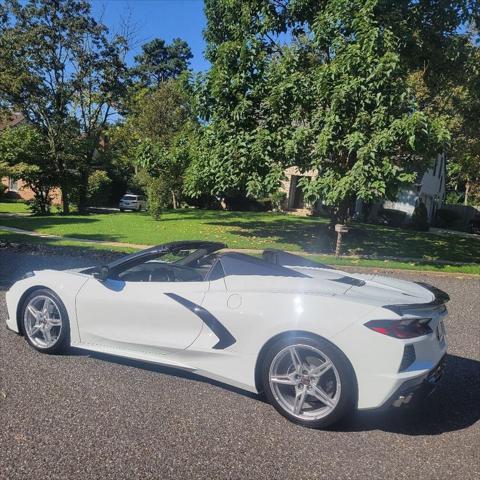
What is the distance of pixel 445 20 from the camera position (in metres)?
15.6

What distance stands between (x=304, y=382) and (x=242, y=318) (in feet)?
2.17

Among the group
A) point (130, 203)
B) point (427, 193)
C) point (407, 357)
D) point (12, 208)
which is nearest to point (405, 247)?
point (407, 357)

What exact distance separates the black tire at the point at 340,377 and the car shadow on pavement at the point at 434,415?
15 cm

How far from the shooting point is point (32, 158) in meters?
27.2

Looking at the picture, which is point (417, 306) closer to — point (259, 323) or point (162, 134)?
point (259, 323)

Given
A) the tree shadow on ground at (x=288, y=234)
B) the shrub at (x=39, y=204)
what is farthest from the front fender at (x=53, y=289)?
the shrub at (x=39, y=204)

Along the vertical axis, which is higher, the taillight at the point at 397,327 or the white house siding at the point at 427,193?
the white house siding at the point at 427,193

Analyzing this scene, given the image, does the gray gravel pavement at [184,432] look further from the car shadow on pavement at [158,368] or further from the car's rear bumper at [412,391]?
the car's rear bumper at [412,391]

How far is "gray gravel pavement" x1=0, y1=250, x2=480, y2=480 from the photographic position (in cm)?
310

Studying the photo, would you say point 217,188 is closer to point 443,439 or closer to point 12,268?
point 12,268

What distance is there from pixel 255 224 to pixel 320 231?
371cm

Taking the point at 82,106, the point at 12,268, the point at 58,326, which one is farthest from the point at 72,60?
the point at 58,326

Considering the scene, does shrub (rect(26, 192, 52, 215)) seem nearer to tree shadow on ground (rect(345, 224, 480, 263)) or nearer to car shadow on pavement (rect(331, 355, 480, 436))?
tree shadow on ground (rect(345, 224, 480, 263))

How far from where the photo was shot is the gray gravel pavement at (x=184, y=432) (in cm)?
310
